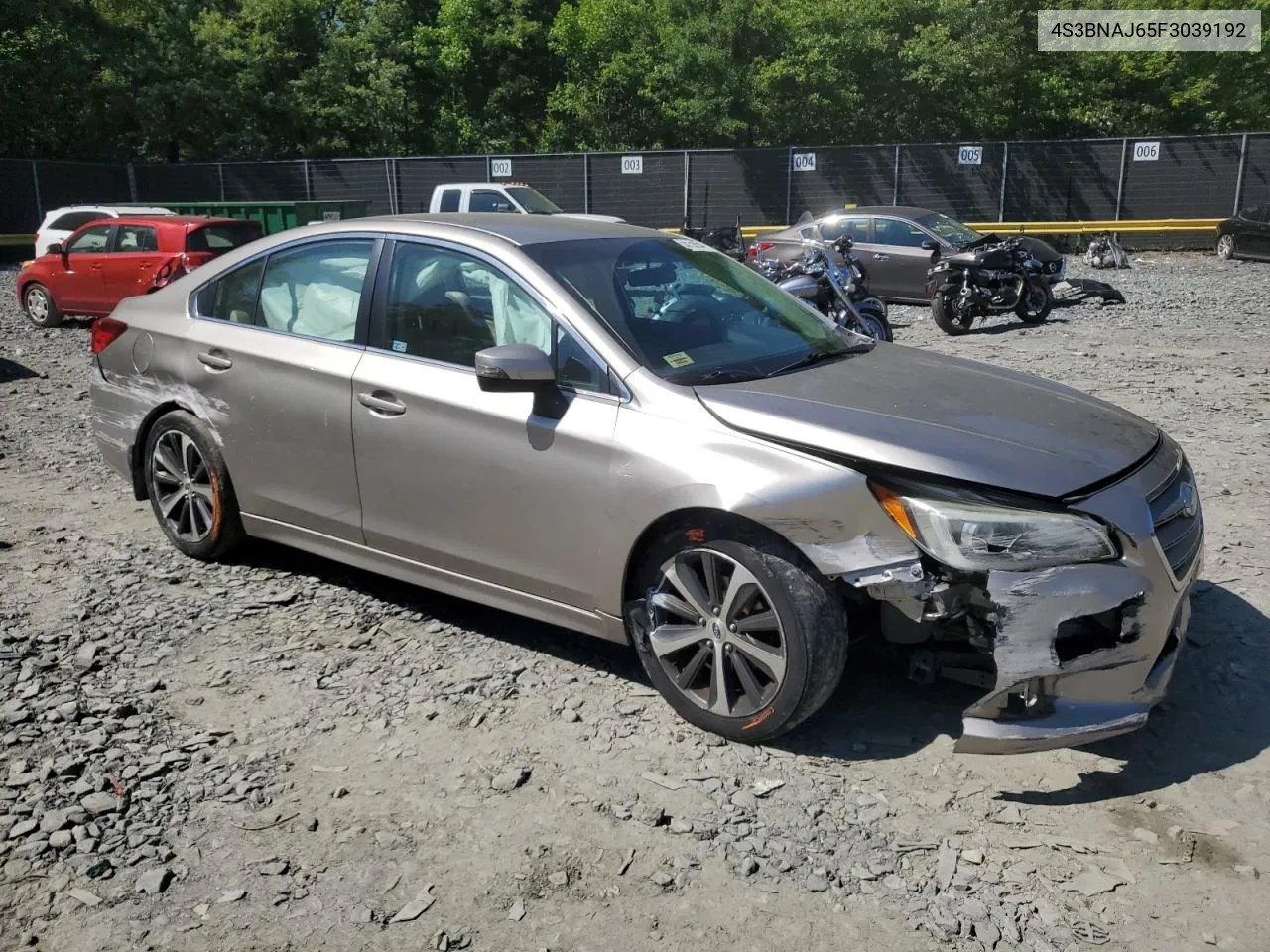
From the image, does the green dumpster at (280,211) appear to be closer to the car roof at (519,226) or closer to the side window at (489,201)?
the side window at (489,201)

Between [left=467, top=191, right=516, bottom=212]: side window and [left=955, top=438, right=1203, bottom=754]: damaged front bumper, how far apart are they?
1852 centimetres

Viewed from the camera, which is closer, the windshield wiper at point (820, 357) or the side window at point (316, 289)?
the windshield wiper at point (820, 357)

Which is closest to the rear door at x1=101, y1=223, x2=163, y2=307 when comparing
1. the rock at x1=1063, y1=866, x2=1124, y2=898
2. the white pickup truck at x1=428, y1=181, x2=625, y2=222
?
the white pickup truck at x1=428, y1=181, x2=625, y2=222

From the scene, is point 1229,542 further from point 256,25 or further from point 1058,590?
point 256,25

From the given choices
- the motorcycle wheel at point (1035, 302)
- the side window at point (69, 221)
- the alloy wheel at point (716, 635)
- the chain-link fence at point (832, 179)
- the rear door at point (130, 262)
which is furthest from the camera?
the chain-link fence at point (832, 179)

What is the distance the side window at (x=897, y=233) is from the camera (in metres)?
16.8

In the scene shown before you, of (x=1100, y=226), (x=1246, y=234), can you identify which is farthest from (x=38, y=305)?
(x=1246, y=234)

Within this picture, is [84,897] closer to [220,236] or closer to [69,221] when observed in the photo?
[220,236]

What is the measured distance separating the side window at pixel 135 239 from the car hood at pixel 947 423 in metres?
12.0

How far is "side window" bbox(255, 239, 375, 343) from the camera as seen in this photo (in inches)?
190

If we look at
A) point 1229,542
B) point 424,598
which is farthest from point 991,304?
point 424,598

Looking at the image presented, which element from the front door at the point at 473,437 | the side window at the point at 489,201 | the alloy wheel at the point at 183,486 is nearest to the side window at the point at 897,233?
the side window at the point at 489,201

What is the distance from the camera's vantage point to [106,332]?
5816mm

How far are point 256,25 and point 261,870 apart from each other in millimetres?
36444
